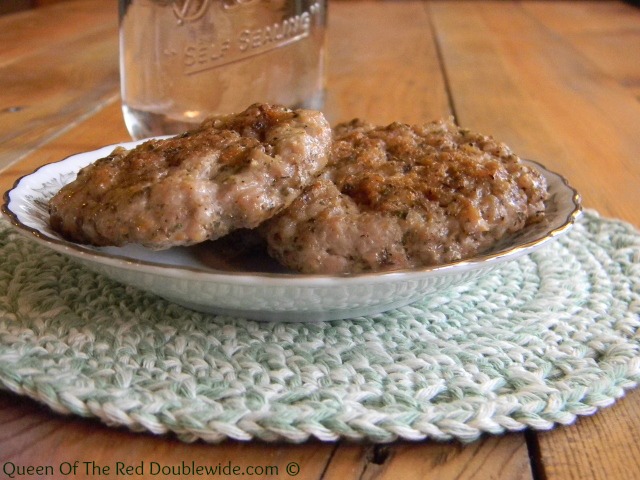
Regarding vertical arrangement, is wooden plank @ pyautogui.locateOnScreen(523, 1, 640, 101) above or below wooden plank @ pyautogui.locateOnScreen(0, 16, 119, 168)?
below

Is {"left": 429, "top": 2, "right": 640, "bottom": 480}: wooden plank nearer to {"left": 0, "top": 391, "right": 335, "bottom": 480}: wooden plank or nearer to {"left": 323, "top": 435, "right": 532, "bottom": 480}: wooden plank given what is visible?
{"left": 323, "top": 435, "right": 532, "bottom": 480}: wooden plank

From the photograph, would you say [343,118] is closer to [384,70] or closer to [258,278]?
[384,70]

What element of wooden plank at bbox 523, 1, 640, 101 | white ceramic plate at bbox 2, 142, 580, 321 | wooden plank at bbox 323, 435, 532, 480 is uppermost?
white ceramic plate at bbox 2, 142, 580, 321

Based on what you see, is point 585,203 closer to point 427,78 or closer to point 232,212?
point 232,212

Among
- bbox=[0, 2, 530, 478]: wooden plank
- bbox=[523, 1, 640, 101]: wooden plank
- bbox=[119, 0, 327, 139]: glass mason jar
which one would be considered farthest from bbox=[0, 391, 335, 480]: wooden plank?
bbox=[523, 1, 640, 101]: wooden plank

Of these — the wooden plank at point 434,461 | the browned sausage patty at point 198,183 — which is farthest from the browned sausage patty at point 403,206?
the wooden plank at point 434,461

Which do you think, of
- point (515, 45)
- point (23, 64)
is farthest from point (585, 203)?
point (515, 45)
